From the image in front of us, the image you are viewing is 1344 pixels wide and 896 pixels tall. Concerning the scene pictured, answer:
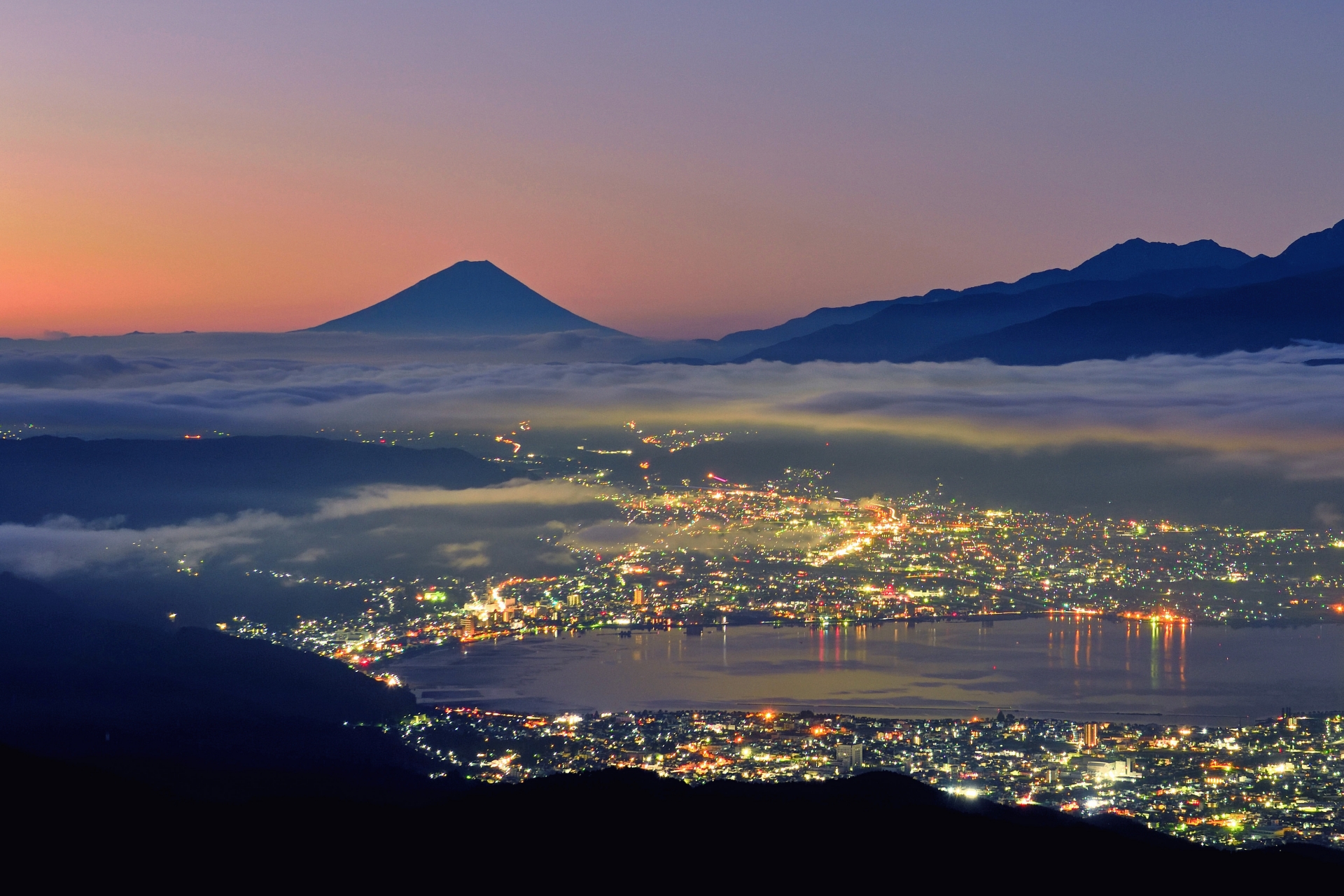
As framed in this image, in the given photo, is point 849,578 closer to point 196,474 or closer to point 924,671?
point 924,671

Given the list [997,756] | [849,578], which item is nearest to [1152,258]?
[849,578]

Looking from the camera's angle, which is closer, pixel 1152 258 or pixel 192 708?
pixel 192 708

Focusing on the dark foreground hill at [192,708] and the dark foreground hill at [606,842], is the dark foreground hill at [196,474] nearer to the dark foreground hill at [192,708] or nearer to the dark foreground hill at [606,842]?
the dark foreground hill at [192,708]

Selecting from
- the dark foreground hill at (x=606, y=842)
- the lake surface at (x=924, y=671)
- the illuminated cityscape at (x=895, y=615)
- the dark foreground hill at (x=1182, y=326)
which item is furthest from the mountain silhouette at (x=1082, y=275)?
the dark foreground hill at (x=606, y=842)

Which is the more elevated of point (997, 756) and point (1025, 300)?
point (1025, 300)

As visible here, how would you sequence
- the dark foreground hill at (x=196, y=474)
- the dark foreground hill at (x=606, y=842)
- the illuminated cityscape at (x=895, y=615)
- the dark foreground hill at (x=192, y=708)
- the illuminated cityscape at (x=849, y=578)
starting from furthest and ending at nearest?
the dark foreground hill at (x=196, y=474), the illuminated cityscape at (x=849, y=578), the illuminated cityscape at (x=895, y=615), the dark foreground hill at (x=192, y=708), the dark foreground hill at (x=606, y=842)

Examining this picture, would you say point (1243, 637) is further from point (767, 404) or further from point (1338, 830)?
point (767, 404)
